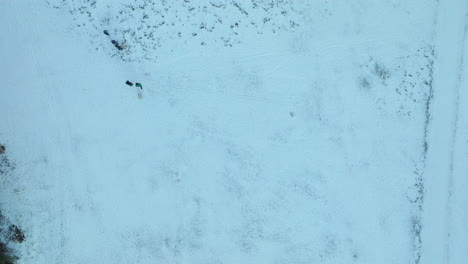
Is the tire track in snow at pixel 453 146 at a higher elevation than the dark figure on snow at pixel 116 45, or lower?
lower

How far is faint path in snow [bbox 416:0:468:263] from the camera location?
15.4 meters

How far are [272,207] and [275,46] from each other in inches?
233

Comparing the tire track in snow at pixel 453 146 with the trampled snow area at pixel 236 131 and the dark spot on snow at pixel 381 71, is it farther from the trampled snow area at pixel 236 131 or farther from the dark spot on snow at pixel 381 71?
the dark spot on snow at pixel 381 71

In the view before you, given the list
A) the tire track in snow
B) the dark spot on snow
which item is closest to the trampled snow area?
the tire track in snow

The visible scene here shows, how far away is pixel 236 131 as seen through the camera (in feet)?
51.2

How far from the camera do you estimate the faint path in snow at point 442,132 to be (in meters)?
15.4

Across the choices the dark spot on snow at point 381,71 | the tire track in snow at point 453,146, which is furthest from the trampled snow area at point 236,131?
the dark spot on snow at point 381,71

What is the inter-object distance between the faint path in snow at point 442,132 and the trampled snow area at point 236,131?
5 centimetres

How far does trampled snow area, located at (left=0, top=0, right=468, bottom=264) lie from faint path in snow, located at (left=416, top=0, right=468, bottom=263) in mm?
49

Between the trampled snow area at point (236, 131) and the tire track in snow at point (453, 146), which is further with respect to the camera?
the tire track in snow at point (453, 146)

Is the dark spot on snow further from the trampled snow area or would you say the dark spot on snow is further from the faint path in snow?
the faint path in snow

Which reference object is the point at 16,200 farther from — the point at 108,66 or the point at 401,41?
the point at 401,41

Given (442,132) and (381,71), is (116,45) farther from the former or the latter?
(442,132)

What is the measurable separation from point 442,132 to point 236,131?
7546 millimetres
